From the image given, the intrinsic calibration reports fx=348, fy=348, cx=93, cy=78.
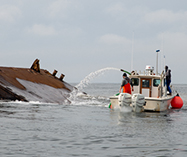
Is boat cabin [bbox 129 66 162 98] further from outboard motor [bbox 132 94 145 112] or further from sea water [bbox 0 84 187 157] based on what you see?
sea water [bbox 0 84 187 157]

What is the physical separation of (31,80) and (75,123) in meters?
18.4

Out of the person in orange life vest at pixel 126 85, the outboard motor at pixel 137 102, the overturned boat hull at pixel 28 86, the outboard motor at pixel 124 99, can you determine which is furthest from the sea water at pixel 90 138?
the overturned boat hull at pixel 28 86

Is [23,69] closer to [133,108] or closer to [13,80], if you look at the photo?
[13,80]

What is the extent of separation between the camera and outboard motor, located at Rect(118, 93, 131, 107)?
2236 cm

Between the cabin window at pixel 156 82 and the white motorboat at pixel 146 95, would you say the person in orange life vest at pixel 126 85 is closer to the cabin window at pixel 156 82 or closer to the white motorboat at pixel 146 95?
the white motorboat at pixel 146 95

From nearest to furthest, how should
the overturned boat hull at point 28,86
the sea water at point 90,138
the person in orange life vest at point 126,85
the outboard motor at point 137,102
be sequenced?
the sea water at point 90,138 < the outboard motor at point 137,102 < the person in orange life vest at point 126,85 < the overturned boat hull at point 28,86

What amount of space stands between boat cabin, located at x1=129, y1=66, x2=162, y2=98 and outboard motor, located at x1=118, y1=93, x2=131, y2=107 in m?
3.31

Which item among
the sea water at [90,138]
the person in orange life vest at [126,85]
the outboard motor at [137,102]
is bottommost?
the sea water at [90,138]

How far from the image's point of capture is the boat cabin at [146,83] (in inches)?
1012

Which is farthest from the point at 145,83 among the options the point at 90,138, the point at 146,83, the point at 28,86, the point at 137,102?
the point at 90,138

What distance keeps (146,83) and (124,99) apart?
4.16m

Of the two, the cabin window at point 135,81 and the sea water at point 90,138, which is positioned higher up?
the cabin window at point 135,81

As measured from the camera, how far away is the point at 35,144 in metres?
11.8

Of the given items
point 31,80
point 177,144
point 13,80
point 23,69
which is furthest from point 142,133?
point 23,69
